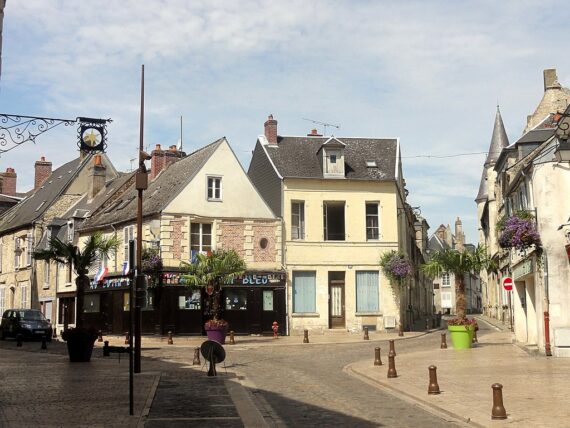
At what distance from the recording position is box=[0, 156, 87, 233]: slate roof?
4100cm

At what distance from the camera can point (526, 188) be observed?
2117 centimetres

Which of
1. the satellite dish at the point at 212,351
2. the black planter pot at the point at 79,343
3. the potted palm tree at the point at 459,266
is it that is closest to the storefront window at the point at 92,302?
the black planter pot at the point at 79,343

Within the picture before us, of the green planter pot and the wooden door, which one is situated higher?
the wooden door

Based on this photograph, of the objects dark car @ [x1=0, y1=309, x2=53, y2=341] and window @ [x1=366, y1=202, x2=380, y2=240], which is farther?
window @ [x1=366, y1=202, x2=380, y2=240]

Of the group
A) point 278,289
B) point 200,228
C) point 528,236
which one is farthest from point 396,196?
point 528,236

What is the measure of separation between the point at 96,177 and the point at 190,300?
14.7m

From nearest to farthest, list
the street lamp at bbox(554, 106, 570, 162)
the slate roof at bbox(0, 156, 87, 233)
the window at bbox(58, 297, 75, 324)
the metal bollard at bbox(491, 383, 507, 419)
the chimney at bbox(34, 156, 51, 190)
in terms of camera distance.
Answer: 1. the metal bollard at bbox(491, 383, 507, 419)
2. the street lamp at bbox(554, 106, 570, 162)
3. the window at bbox(58, 297, 75, 324)
4. the slate roof at bbox(0, 156, 87, 233)
5. the chimney at bbox(34, 156, 51, 190)

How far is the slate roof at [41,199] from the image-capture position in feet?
135

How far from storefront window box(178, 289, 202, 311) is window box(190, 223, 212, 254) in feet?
6.19

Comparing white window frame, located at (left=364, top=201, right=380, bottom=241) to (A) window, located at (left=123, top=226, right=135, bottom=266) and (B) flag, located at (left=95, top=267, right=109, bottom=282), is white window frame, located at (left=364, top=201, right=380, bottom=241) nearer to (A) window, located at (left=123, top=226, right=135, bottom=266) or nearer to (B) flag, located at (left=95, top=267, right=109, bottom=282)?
(A) window, located at (left=123, top=226, right=135, bottom=266)

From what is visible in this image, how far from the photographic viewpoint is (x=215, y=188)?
3212cm

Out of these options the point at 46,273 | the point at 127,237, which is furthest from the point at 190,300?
the point at 46,273

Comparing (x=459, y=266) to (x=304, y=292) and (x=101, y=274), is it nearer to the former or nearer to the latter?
(x=304, y=292)

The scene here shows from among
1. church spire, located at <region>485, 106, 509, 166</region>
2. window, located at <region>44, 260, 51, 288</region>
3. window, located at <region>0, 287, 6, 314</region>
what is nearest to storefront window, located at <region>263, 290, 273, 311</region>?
window, located at <region>44, 260, 51, 288</region>
